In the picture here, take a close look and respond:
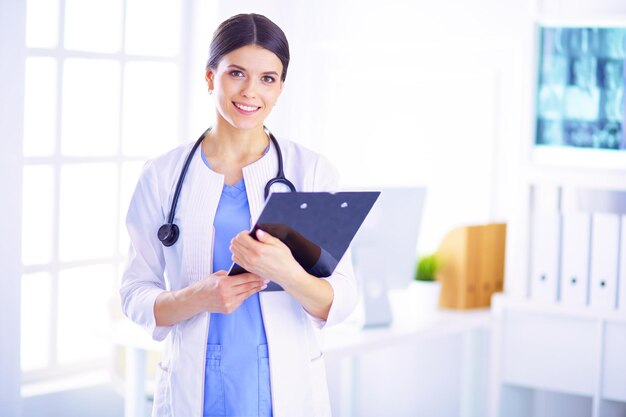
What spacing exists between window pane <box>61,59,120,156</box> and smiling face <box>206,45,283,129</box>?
70.6 inches

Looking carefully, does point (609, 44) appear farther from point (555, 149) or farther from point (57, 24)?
point (57, 24)

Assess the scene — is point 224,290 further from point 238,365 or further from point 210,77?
point 210,77

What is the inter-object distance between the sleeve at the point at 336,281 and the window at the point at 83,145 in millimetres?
1454

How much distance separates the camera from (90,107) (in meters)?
3.60

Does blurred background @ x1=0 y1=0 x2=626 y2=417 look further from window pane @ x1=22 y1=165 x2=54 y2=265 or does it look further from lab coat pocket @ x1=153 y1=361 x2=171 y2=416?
lab coat pocket @ x1=153 y1=361 x2=171 y2=416

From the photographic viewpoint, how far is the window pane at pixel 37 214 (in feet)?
11.2

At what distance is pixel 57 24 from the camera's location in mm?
3430

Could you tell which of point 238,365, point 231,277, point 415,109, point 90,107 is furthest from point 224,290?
point 415,109

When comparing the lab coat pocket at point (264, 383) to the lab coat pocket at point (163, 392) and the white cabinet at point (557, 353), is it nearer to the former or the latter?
the lab coat pocket at point (163, 392)

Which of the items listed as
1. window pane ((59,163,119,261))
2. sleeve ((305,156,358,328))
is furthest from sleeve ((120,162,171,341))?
window pane ((59,163,119,261))

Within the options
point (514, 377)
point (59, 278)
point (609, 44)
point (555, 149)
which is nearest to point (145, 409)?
point (59, 278)

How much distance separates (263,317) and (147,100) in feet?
7.17

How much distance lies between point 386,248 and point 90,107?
1.27 meters

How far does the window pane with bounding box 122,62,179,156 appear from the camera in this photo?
12.4 feet
